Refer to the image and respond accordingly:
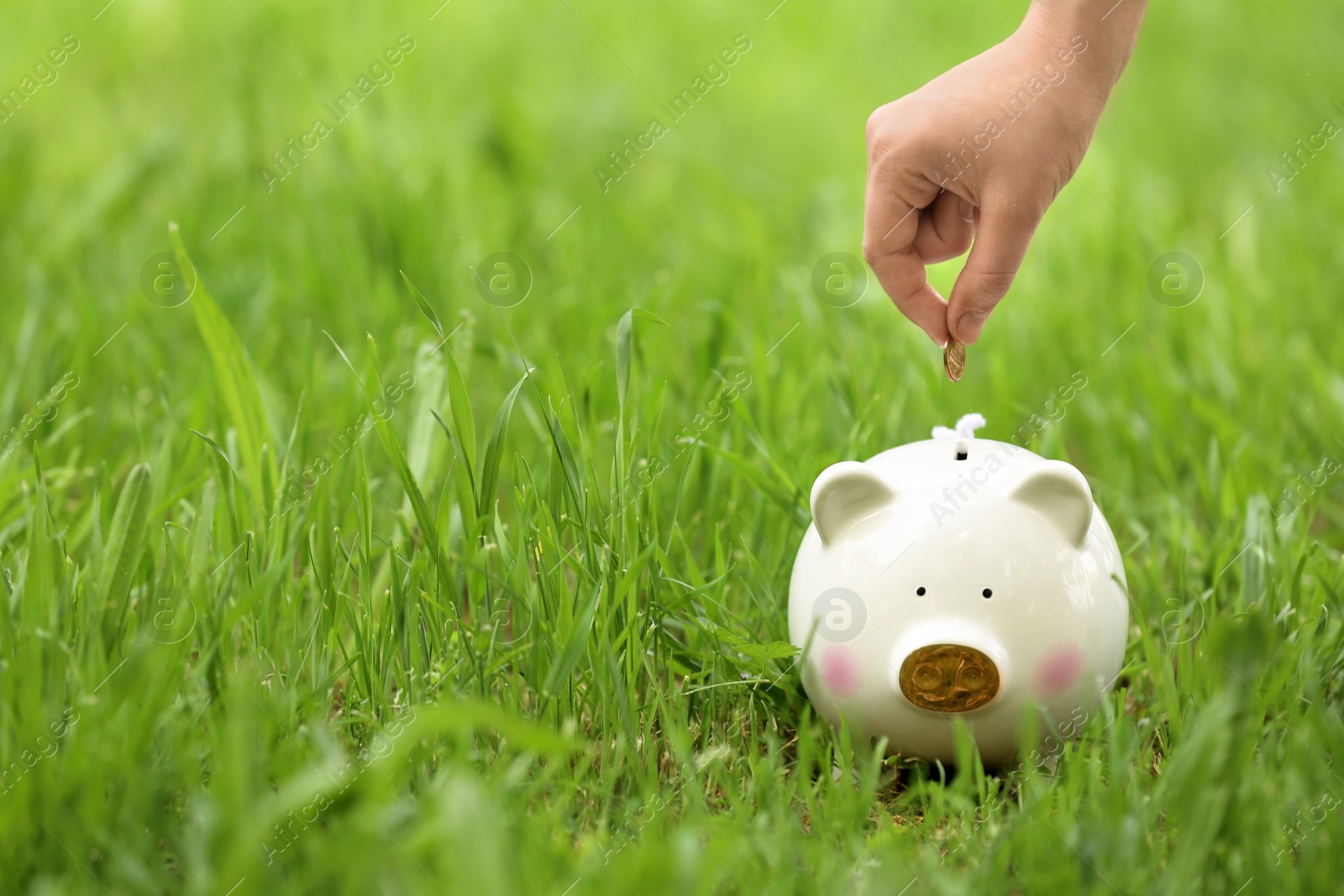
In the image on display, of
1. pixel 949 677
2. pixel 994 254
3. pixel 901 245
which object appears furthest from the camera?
pixel 901 245

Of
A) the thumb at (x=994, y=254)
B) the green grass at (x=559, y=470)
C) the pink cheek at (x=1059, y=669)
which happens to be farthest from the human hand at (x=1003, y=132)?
the pink cheek at (x=1059, y=669)

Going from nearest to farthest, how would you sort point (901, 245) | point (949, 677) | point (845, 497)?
point (949, 677)
point (845, 497)
point (901, 245)

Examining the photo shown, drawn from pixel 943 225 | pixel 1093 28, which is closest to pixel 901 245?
pixel 943 225

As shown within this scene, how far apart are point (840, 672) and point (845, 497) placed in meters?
0.26

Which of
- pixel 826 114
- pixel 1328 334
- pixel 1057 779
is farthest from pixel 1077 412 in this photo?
pixel 826 114

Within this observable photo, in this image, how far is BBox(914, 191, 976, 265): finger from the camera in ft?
6.56

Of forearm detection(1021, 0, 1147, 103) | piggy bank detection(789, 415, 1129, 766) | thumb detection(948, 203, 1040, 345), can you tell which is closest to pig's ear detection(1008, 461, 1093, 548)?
piggy bank detection(789, 415, 1129, 766)

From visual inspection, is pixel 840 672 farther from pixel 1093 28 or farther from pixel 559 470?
pixel 1093 28

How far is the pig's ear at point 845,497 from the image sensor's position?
1692 mm

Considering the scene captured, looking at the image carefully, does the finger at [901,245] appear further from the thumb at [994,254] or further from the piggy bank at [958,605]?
the piggy bank at [958,605]

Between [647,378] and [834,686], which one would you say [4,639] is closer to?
[834,686]

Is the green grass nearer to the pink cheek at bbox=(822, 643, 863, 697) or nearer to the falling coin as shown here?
the pink cheek at bbox=(822, 643, 863, 697)

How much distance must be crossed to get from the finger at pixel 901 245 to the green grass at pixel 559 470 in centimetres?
29

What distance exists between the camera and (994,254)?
5.99 ft
